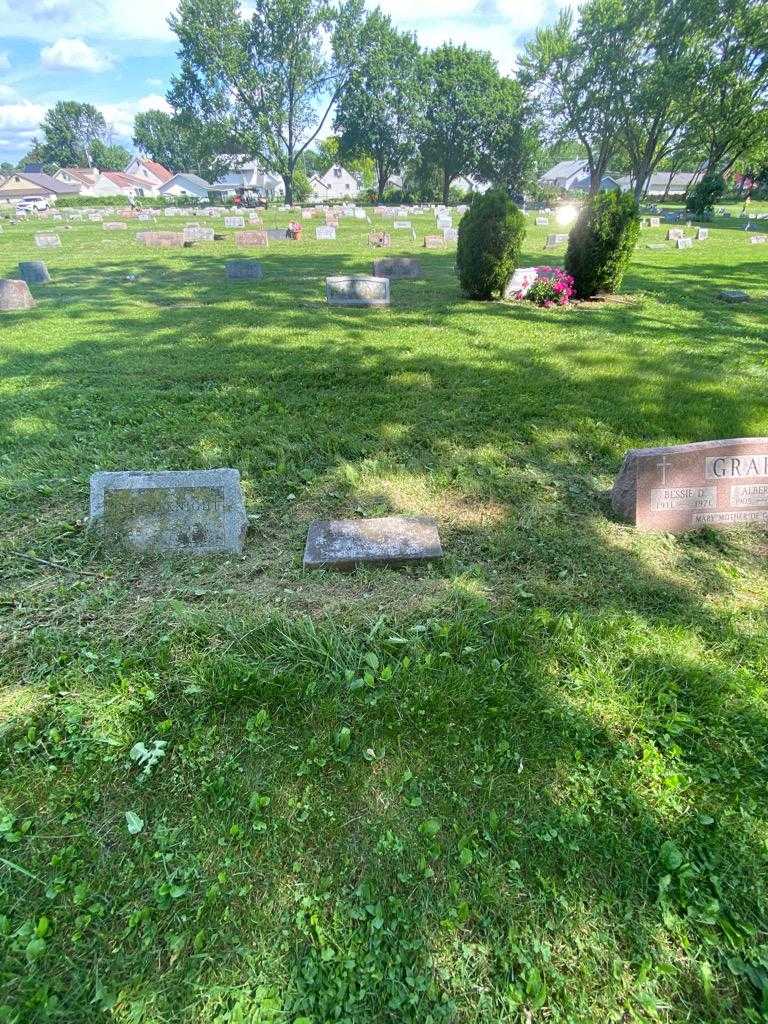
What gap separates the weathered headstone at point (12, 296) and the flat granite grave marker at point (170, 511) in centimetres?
877

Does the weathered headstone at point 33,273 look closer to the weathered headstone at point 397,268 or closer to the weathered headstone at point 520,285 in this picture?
the weathered headstone at point 397,268

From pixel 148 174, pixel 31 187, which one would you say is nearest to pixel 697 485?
pixel 31 187

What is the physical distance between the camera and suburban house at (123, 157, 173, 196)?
302 ft

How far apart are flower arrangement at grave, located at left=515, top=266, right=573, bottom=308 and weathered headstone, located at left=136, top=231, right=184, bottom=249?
14.6 metres

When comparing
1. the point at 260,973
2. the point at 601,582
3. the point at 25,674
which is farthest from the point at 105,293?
the point at 260,973

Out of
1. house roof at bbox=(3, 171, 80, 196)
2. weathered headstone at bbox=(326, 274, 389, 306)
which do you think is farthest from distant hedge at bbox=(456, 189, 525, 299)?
house roof at bbox=(3, 171, 80, 196)

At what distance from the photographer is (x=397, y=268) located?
1233 centimetres

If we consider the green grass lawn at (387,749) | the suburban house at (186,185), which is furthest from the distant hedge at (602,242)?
the suburban house at (186,185)

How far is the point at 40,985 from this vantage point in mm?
1498

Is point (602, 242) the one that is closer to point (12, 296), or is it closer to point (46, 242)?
point (12, 296)

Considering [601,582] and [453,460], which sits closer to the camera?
[601,582]

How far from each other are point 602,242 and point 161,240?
16266 millimetres

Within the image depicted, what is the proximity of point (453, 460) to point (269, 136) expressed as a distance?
176ft

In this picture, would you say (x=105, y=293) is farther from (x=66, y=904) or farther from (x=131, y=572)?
(x=66, y=904)
